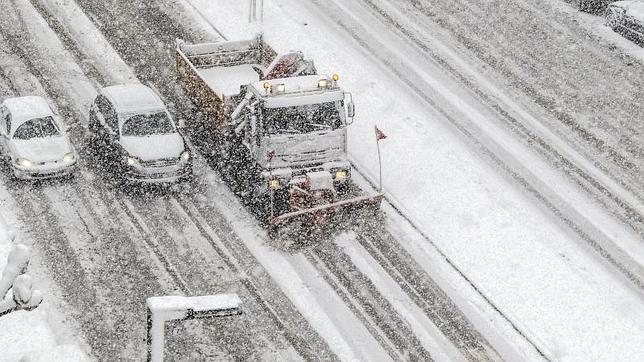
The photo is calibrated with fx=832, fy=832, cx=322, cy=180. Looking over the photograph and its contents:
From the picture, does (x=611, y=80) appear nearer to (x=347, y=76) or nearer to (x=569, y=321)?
Result: (x=347, y=76)

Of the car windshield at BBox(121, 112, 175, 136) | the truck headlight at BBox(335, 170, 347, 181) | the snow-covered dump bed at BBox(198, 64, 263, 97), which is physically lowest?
the snow-covered dump bed at BBox(198, 64, 263, 97)

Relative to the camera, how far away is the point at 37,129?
18.8 m

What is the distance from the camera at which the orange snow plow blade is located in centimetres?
1681

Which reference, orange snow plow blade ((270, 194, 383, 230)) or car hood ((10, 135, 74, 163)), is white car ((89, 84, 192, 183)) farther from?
orange snow plow blade ((270, 194, 383, 230))

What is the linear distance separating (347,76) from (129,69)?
6269 mm

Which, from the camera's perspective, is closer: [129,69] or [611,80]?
[129,69]

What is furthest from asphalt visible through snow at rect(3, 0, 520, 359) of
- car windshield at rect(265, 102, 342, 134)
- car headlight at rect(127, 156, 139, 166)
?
car windshield at rect(265, 102, 342, 134)

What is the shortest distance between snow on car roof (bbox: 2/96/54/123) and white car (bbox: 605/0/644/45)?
763 inches

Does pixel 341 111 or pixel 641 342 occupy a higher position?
pixel 341 111

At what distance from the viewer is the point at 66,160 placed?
1842 centimetres

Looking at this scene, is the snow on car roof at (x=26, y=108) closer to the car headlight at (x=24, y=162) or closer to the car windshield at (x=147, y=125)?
the car headlight at (x=24, y=162)

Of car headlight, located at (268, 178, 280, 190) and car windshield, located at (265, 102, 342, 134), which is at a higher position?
car windshield, located at (265, 102, 342, 134)

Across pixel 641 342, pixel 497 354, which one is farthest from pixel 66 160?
pixel 641 342

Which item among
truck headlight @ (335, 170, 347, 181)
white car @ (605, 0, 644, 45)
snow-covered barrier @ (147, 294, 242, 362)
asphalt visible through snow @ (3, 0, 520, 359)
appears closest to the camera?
snow-covered barrier @ (147, 294, 242, 362)
